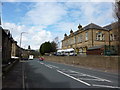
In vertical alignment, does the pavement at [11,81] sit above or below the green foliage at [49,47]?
below

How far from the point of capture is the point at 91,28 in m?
53.9

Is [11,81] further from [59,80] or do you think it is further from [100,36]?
[100,36]

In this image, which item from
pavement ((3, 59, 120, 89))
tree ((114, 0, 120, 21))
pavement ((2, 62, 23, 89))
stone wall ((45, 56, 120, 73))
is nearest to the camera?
pavement ((2, 62, 23, 89))

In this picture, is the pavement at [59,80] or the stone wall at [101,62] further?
the stone wall at [101,62]

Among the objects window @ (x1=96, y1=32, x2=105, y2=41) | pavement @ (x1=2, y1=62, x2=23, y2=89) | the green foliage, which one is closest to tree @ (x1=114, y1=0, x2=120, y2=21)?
pavement @ (x1=2, y1=62, x2=23, y2=89)

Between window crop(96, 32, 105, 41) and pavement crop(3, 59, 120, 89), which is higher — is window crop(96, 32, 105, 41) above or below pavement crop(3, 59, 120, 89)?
above

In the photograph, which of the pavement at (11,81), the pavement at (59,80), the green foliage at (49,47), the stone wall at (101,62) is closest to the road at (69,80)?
the pavement at (59,80)

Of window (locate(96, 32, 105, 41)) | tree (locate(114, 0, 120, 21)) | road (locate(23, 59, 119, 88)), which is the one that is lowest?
road (locate(23, 59, 119, 88))

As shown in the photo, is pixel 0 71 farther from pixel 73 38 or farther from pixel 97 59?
pixel 73 38

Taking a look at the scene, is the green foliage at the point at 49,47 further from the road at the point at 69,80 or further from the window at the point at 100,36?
the road at the point at 69,80

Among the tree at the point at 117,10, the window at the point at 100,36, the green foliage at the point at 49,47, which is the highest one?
the tree at the point at 117,10

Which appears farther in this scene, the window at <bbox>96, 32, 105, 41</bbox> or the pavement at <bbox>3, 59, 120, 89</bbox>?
the window at <bbox>96, 32, 105, 41</bbox>

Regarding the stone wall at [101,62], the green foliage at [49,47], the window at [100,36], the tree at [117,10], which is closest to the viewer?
the stone wall at [101,62]

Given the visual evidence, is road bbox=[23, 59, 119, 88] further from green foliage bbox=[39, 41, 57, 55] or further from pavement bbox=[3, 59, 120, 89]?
green foliage bbox=[39, 41, 57, 55]
